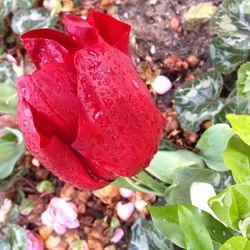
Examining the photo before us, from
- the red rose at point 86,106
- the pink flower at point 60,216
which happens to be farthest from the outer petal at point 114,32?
the pink flower at point 60,216

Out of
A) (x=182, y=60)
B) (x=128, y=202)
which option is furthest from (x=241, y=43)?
(x=128, y=202)

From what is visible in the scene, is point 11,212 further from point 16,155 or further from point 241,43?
point 241,43

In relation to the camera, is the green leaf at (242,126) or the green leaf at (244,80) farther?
the green leaf at (244,80)

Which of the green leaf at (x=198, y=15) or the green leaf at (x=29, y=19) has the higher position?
the green leaf at (x=198, y=15)

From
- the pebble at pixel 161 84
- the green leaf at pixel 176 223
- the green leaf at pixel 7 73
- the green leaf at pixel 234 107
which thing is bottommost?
the green leaf at pixel 7 73

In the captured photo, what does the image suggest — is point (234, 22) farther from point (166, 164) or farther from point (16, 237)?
point (16, 237)

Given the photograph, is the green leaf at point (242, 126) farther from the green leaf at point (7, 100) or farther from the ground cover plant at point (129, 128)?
the green leaf at point (7, 100)

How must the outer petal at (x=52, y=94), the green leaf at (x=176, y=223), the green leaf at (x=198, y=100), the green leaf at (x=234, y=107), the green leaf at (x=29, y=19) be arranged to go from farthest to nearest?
the green leaf at (x=29, y=19) → the green leaf at (x=198, y=100) → the green leaf at (x=234, y=107) → the green leaf at (x=176, y=223) → the outer petal at (x=52, y=94)

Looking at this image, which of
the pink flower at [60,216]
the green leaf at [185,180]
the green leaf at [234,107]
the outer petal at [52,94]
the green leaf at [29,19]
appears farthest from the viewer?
the green leaf at [29,19]
